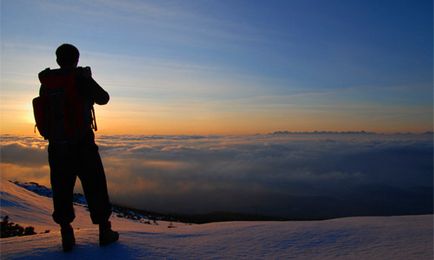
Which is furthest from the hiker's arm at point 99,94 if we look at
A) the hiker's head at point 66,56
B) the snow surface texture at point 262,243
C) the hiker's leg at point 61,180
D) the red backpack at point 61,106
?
the snow surface texture at point 262,243

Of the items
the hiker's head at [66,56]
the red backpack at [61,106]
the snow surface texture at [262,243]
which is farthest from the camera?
the hiker's head at [66,56]

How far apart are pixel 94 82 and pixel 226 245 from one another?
8.29 ft

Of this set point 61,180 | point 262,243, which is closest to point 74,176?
point 61,180

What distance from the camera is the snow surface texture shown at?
3.66m

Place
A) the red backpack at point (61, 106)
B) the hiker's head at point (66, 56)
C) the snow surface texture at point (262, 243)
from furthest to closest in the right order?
the hiker's head at point (66, 56) → the red backpack at point (61, 106) → the snow surface texture at point (262, 243)

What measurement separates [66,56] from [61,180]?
4.94 ft

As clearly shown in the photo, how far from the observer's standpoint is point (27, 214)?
12.7m

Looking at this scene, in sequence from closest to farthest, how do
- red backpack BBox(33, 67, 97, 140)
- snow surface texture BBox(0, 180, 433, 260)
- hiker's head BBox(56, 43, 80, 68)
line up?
snow surface texture BBox(0, 180, 433, 260) → red backpack BBox(33, 67, 97, 140) → hiker's head BBox(56, 43, 80, 68)

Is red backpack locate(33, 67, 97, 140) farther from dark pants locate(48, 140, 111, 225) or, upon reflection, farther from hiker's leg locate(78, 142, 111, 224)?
hiker's leg locate(78, 142, 111, 224)

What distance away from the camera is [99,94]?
13.0 feet

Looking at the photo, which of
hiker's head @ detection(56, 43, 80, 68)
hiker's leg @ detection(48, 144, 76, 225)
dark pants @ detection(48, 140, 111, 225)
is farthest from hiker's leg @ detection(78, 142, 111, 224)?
hiker's head @ detection(56, 43, 80, 68)

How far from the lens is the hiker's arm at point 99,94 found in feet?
12.9

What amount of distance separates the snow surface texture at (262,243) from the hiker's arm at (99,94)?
1.72 metres

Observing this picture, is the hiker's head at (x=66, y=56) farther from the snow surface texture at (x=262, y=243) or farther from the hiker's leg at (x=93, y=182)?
the snow surface texture at (x=262, y=243)
